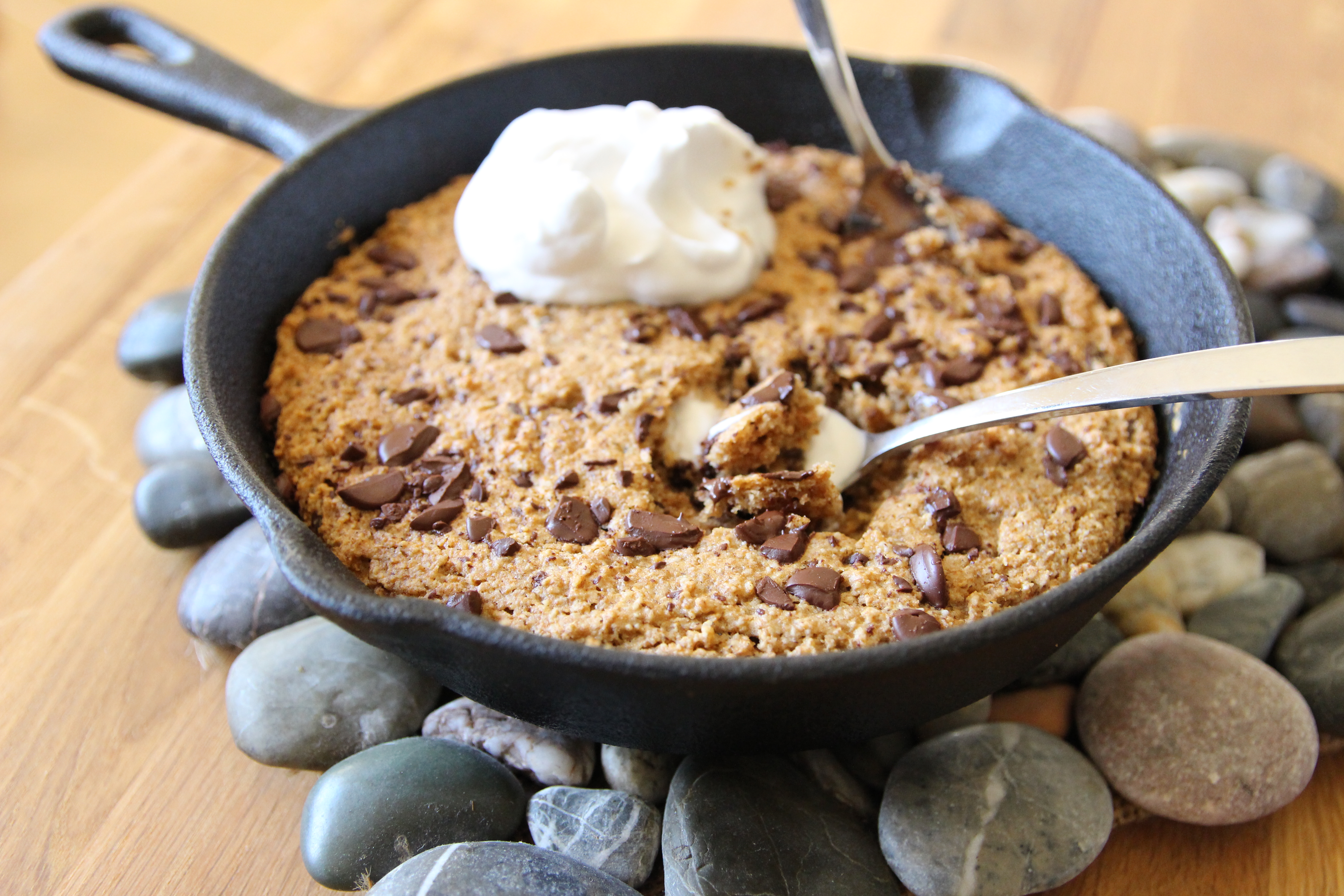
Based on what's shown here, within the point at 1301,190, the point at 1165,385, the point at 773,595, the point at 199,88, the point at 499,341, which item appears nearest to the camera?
the point at 1165,385

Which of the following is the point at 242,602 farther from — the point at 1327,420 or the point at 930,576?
the point at 1327,420

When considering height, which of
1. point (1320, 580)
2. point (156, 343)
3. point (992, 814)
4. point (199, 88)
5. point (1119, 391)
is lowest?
point (1320, 580)

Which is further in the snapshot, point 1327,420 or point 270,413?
point 1327,420

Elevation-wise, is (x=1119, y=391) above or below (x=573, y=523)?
above

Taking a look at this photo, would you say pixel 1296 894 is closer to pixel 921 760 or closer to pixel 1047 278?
pixel 921 760

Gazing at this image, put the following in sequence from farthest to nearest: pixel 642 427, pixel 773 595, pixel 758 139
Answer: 1. pixel 758 139
2. pixel 642 427
3. pixel 773 595

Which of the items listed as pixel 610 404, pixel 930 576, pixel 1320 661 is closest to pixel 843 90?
pixel 610 404

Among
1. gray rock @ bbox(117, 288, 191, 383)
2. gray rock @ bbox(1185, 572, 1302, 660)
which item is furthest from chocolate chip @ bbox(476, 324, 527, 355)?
gray rock @ bbox(1185, 572, 1302, 660)
